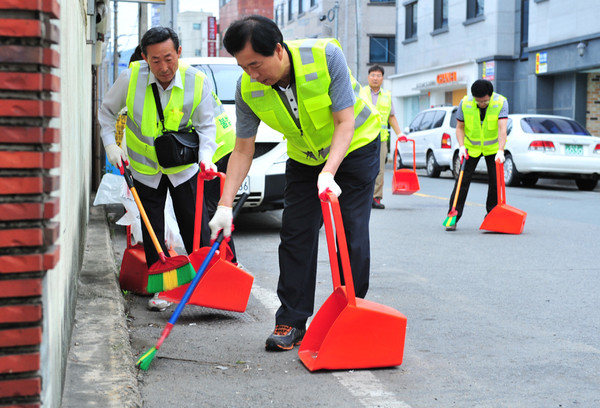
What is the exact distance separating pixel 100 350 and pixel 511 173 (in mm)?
14550

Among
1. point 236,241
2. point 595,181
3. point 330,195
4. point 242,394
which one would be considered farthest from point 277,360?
point 595,181

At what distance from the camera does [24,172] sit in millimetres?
2340

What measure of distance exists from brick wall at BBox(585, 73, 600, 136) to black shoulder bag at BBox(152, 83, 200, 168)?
798 inches

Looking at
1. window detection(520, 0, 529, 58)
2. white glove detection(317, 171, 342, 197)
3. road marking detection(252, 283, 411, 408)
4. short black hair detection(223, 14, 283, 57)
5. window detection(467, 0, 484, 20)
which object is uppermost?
window detection(467, 0, 484, 20)

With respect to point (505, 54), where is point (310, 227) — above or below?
below

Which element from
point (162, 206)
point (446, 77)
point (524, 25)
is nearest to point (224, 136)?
point (162, 206)

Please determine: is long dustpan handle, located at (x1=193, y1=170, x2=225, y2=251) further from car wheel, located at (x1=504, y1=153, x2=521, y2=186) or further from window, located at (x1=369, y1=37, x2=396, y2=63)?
window, located at (x1=369, y1=37, x2=396, y2=63)

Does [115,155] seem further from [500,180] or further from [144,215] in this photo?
[500,180]

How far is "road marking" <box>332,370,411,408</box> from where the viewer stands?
3.60 m

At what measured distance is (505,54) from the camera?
28.1 m

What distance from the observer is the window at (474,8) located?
96.6 ft

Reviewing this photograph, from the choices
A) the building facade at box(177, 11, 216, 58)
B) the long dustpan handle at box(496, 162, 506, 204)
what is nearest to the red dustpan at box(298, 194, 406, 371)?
the long dustpan handle at box(496, 162, 506, 204)

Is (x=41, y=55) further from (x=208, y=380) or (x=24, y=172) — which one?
(x=208, y=380)

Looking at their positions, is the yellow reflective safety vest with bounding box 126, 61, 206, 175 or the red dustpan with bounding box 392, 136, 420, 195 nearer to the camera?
the yellow reflective safety vest with bounding box 126, 61, 206, 175
